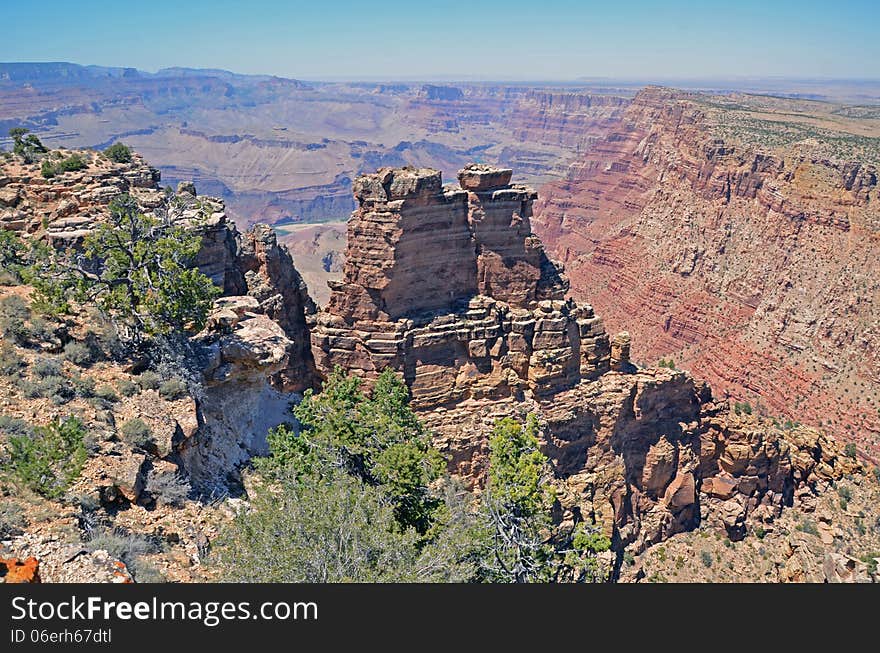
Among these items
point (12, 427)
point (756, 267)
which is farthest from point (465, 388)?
point (756, 267)

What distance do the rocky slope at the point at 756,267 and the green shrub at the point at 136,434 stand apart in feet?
196

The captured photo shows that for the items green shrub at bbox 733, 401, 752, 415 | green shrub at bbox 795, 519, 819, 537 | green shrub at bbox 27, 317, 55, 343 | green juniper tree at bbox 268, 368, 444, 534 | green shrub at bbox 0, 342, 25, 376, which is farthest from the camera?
green shrub at bbox 733, 401, 752, 415

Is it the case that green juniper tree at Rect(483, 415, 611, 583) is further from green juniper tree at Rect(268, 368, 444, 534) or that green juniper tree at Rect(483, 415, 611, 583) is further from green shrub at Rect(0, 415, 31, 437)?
green shrub at Rect(0, 415, 31, 437)

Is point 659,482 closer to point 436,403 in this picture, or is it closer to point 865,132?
point 436,403

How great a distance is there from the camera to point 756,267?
7825 centimetres

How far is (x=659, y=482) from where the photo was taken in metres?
39.0

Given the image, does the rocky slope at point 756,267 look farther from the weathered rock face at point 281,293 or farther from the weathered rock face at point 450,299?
the weathered rock face at point 281,293

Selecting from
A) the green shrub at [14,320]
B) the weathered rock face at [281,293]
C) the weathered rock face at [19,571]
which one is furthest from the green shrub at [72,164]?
the weathered rock face at [19,571]

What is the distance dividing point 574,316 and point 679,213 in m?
63.1

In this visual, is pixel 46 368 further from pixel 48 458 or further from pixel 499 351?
pixel 499 351

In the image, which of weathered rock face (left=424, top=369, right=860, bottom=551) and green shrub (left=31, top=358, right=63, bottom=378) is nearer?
green shrub (left=31, top=358, right=63, bottom=378)

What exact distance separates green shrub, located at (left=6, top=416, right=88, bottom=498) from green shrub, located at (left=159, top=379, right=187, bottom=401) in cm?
436

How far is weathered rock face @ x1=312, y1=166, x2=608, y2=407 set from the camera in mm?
32656

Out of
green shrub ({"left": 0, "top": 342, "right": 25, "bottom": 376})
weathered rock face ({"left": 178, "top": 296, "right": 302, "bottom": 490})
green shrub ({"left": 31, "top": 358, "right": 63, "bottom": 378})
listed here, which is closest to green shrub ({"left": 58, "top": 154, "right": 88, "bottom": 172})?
weathered rock face ({"left": 178, "top": 296, "right": 302, "bottom": 490})
